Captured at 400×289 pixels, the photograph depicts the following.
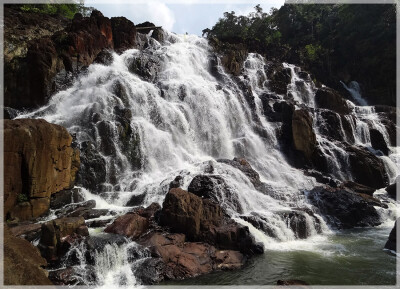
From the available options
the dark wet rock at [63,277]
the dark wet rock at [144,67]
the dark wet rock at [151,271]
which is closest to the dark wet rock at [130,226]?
the dark wet rock at [151,271]

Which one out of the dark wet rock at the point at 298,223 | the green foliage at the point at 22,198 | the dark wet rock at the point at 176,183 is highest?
the dark wet rock at the point at 176,183

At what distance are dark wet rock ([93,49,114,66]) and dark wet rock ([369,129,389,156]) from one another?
26296 mm

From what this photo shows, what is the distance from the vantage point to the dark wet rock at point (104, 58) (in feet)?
94.9

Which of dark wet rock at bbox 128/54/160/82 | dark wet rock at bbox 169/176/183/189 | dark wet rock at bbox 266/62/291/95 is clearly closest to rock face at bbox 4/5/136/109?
dark wet rock at bbox 128/54/160/82

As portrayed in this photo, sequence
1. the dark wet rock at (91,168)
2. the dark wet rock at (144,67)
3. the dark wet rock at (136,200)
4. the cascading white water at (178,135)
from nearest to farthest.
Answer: the dark wet rock at (136,200) < the cascading white water at (178,135) < the dark wet rock at (91,168) < the dark wet rock at (144,67)

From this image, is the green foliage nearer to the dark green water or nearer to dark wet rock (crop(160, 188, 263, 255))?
dark wet rock (crop(160, 188, 263, 255))

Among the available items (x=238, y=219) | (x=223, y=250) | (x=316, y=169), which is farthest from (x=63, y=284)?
(x=316, y=169)

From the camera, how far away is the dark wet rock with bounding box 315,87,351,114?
35.5m

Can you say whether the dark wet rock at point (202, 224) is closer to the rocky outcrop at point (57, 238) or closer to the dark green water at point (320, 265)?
the dark green water at point (320, 265)

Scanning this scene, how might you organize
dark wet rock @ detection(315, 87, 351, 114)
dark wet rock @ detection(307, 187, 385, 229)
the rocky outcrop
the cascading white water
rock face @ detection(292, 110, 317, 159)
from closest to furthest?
the rocky outcrop, the cascading white water, dark wet rock @ detection(307, 187, 385, 229), rock face @ detection(292, 110, 317, 159), dark wet rock @ detection(315, 87, 351, 114)

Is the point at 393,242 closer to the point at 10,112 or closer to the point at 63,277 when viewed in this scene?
the point at 63,277

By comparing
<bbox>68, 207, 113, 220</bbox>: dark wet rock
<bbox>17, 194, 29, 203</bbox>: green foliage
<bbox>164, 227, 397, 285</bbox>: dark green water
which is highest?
<bbox>17, 194, 29, 203</bbox>: green foliage

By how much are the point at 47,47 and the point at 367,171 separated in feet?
92.1

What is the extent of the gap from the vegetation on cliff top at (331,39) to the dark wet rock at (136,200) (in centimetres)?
3285
